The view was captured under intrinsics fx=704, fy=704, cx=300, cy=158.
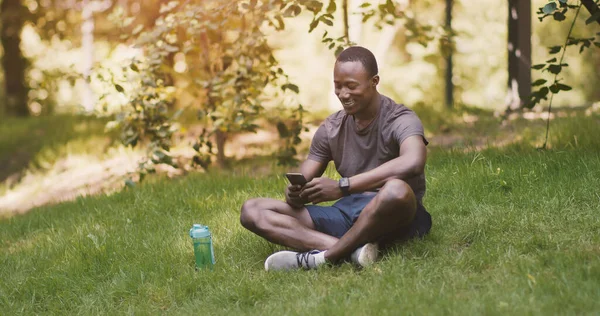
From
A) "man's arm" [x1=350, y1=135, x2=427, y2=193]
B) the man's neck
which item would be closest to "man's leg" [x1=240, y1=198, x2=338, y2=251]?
"man's arm" [x1=350, y1=135, x2=427, y2=193]

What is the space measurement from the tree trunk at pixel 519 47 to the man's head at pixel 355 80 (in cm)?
530

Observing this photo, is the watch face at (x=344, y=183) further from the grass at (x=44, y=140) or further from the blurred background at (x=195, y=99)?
the grass at (x=44, y=140)

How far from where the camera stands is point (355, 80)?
14.8 ft

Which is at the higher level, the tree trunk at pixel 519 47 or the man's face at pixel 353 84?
the man's face at pixel 353 84

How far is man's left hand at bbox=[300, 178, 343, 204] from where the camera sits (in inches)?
169

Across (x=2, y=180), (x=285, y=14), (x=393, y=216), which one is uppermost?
(x=285, y=14)

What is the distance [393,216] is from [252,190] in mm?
2450

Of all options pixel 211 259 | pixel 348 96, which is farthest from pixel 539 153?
pixel 211 259

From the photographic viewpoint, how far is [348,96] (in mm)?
4504

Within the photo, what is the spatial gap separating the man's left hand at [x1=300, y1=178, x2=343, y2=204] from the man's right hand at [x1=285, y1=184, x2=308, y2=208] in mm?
178

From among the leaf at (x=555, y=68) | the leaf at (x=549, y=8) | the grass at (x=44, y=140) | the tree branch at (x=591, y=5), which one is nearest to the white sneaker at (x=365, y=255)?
the leaf at (x=549, y=8)

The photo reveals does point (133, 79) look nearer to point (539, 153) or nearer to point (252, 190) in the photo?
point (252, 190)

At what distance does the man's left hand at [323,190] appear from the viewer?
169 inches

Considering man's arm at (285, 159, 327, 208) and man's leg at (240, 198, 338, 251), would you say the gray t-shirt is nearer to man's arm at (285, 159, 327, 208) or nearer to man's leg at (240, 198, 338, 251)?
man's arm at (285, 159, 327, 208)
